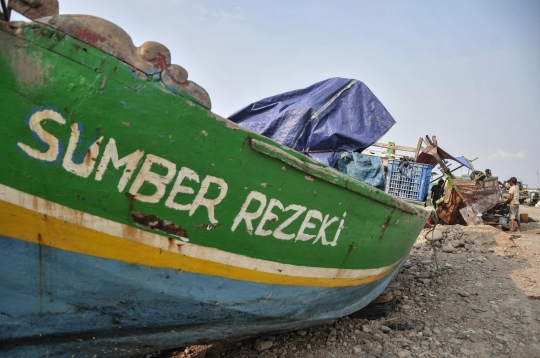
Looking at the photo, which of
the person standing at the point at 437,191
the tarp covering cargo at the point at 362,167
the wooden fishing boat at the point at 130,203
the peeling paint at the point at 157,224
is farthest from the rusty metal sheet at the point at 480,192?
the peeling paint at the point at 157,224

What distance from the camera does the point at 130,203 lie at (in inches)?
56.6

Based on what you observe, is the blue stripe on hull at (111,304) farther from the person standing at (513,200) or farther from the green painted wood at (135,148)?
the person standing at (513,200)

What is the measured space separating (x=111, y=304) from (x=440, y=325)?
9.52 feet

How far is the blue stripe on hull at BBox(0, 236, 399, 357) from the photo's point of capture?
1415 millimetres

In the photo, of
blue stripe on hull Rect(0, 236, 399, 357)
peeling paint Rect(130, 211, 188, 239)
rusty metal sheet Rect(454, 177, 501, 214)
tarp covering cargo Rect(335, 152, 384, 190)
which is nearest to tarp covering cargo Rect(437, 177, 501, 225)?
rusty metal sheet Rect(454, 177, 501, 214)

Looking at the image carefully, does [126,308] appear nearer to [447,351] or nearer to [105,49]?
[105,49]

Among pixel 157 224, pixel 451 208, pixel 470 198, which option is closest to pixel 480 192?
pixel 470 198

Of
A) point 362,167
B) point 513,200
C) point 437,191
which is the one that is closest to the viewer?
point 362,167

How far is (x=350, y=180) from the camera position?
1968mm

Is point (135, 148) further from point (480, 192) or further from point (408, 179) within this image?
point (480, 192)

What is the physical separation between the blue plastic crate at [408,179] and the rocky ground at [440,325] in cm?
111

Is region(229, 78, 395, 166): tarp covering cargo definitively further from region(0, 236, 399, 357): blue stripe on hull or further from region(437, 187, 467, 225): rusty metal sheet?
region(437, 187, 467, 225): rusty metal sheet

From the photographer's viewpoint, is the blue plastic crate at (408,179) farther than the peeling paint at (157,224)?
Yes

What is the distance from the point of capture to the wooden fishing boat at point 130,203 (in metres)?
1.27
